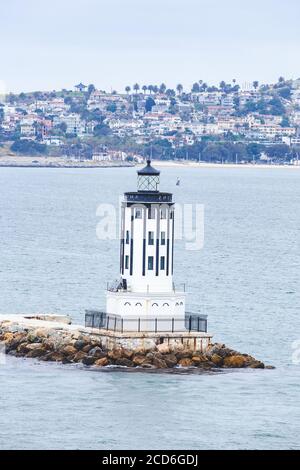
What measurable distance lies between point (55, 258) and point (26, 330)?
80.3 feet

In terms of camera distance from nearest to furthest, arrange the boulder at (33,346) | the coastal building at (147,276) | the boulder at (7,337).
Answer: the coastal building at (147,276), the boulder at (33,346), the boulder at (7,337)

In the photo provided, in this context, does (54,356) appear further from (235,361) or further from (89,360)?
(235,361)

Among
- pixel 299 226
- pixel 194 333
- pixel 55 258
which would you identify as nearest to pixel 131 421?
pixel 194 333

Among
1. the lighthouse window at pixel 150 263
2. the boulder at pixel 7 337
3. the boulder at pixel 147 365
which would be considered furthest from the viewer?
the boulder at pixel 7 337

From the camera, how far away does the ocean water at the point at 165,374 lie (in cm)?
3025

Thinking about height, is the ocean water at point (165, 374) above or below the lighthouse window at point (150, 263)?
below

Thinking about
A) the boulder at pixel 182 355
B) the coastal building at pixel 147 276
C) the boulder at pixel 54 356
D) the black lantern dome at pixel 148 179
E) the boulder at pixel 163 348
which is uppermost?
the black lantern dome at pixel 148 179

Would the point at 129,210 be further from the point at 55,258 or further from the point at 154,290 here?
the point at 55,258

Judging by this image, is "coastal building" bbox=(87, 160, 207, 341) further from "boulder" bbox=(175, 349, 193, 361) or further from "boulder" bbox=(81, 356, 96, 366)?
"boulder" bbox=(81, 356, 96, 366)

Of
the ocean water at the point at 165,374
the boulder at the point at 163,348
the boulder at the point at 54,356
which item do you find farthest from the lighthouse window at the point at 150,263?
the ocean water at the point at 165,374

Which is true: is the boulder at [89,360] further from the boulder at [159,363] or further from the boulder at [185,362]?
the boulder at [185,362]

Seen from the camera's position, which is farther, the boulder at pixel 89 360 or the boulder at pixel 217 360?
the boulder at pixel 217 360

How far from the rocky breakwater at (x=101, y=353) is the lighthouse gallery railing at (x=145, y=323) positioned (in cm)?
35

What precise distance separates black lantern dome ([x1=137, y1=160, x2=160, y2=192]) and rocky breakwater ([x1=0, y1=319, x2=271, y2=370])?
9.91 ft
